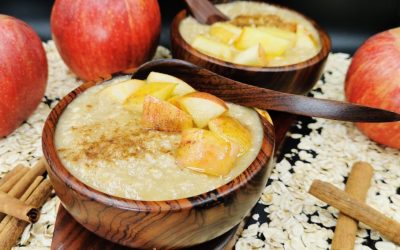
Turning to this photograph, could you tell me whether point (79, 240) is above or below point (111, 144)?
below

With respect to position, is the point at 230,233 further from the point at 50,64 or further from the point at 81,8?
the point at 50,64

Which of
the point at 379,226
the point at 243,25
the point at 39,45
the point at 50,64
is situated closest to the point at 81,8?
the point at 39,45

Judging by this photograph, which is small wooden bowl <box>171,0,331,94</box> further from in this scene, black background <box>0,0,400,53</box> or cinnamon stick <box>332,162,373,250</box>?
black background <box>0,0,400,53</box>

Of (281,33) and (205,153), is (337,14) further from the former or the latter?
(205,153)

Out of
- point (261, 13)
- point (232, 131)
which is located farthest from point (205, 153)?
point (261, 13)

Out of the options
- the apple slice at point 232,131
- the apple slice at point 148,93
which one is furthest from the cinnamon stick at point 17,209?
the apple slice at point 232,131
